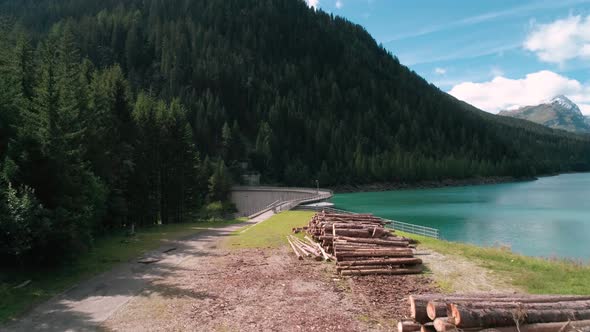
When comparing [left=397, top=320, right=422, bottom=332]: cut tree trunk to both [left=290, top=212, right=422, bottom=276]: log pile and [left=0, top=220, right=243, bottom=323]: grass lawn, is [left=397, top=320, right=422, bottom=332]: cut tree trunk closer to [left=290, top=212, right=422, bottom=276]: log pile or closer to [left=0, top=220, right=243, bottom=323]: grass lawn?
[left=290, top=212, right=422, bottom=276]: log pile

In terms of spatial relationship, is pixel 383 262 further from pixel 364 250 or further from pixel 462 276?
pixel 462 276

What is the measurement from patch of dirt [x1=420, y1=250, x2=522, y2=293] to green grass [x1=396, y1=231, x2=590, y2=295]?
19.2 inches

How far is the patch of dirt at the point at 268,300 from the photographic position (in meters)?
12.2

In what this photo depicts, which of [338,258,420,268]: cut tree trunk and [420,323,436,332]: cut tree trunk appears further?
[338,258,420,268]: cut tree trunk

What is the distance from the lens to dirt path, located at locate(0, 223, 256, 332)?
12594 millimetres

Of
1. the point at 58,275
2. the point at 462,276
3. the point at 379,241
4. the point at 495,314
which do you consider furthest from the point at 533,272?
the point at 58,275

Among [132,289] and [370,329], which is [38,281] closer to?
[132,289]

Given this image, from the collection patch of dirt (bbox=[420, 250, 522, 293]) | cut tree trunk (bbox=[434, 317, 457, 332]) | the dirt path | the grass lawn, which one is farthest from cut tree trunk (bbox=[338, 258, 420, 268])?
the grass lawn


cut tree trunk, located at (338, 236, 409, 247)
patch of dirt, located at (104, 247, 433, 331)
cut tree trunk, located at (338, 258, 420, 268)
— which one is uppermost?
cut tree trunk, located at (338, 236, 409, 247)

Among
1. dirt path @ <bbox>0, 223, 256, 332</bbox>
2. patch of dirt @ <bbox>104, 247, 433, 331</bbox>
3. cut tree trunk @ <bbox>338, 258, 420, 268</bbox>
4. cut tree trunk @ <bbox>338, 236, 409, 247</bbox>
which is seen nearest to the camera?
patch of dirt @ <bbox>104, 247, 433, 331</bbox>

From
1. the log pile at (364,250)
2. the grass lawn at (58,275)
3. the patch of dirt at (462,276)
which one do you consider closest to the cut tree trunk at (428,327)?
the patch of dirt at (462,276)

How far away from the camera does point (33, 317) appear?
43.5ft

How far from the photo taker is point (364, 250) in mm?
19766

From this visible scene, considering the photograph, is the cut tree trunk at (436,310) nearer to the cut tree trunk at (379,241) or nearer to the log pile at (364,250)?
the log pile at (364,250)
